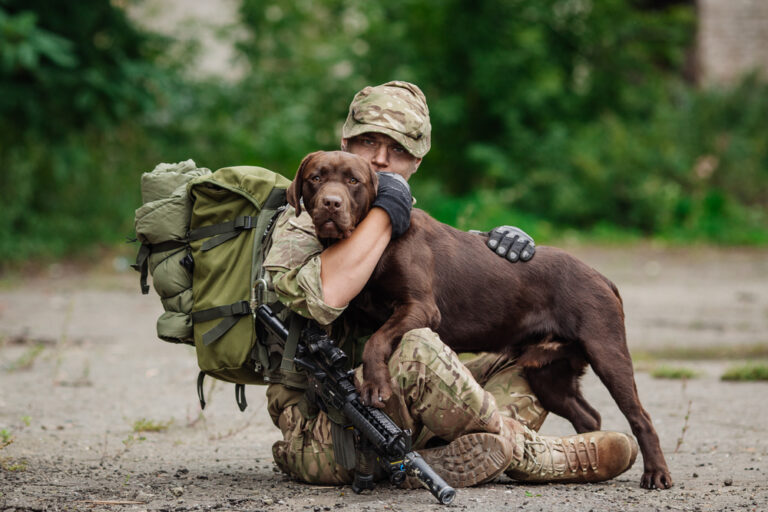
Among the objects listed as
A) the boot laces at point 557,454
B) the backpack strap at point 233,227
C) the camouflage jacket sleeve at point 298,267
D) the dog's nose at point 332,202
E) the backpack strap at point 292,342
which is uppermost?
the dog's nose at point 332,202

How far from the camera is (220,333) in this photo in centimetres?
358

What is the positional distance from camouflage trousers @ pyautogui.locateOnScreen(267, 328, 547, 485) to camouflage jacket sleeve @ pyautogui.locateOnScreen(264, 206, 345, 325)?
13.5 inches

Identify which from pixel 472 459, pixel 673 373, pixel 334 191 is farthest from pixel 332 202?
pixel 673 373

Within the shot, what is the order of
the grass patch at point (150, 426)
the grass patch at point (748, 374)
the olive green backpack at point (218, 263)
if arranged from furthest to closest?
the grass patch at point (748, 374), the grass patch at point (150, 426), the olive green backpack at point (218, 263)

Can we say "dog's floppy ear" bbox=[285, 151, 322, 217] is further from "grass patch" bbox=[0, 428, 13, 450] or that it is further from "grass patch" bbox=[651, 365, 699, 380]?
"grass patch" bbox=[651, 365, 699, 380]

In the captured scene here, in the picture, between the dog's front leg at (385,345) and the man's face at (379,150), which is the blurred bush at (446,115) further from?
the dog's front leg at (385,345)

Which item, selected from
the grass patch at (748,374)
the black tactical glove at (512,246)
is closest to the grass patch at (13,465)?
the black tactical glove at (512,246)

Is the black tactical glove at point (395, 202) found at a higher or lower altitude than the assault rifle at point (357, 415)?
higher

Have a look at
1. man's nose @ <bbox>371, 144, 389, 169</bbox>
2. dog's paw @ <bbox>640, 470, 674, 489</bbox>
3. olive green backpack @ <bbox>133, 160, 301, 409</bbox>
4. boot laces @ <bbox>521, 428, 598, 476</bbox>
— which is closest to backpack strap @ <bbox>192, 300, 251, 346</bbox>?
olive green backpack @ <bbox>133, 160, 301, 409</bbox>

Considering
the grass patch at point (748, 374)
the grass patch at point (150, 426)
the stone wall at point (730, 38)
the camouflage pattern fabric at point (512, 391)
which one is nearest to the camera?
the camouflage pattern fabric at point (512, 391)

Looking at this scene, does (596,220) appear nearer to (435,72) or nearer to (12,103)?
(435,72)

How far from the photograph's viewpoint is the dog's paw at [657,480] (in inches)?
145

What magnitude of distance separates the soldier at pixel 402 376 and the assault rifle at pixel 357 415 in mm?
109

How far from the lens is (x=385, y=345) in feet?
11.0
